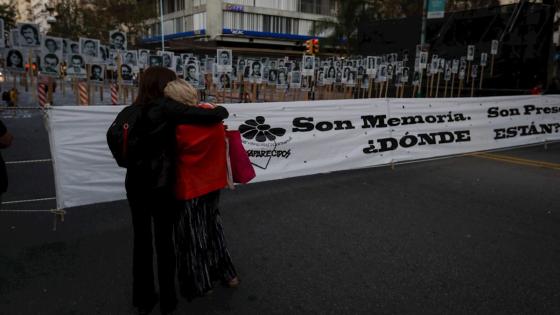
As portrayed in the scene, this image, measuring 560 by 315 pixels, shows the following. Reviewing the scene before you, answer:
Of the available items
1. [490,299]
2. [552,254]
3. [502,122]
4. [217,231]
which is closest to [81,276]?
[217,231]

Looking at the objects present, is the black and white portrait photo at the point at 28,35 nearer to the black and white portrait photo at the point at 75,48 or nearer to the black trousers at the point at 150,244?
the black and white portrait photo at the point at 75,48

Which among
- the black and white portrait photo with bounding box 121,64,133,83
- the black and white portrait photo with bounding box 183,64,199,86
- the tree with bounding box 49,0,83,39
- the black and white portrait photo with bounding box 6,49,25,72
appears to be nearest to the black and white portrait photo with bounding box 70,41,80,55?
the black and white portrait photo with bounding box 121,64,133,83

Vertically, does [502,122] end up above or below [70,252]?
above

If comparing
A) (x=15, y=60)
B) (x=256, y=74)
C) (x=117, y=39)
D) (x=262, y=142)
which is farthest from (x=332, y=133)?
(x=256, y=74)

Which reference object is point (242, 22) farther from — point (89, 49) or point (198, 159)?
point (198, 159)

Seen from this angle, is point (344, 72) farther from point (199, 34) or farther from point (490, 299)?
point (199, 34)

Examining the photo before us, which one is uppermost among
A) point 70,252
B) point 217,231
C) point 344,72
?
point 344,72

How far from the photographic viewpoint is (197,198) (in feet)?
10.2

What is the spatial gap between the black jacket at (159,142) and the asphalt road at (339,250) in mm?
1070

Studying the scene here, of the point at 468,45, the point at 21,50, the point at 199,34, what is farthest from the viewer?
the point at 199,34

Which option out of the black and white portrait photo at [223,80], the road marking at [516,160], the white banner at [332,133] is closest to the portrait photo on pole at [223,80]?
the black and white portrait photo at [223,80]

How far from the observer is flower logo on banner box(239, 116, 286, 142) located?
609 cm

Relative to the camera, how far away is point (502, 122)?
9562mm

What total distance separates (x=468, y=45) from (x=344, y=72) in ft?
22.3
